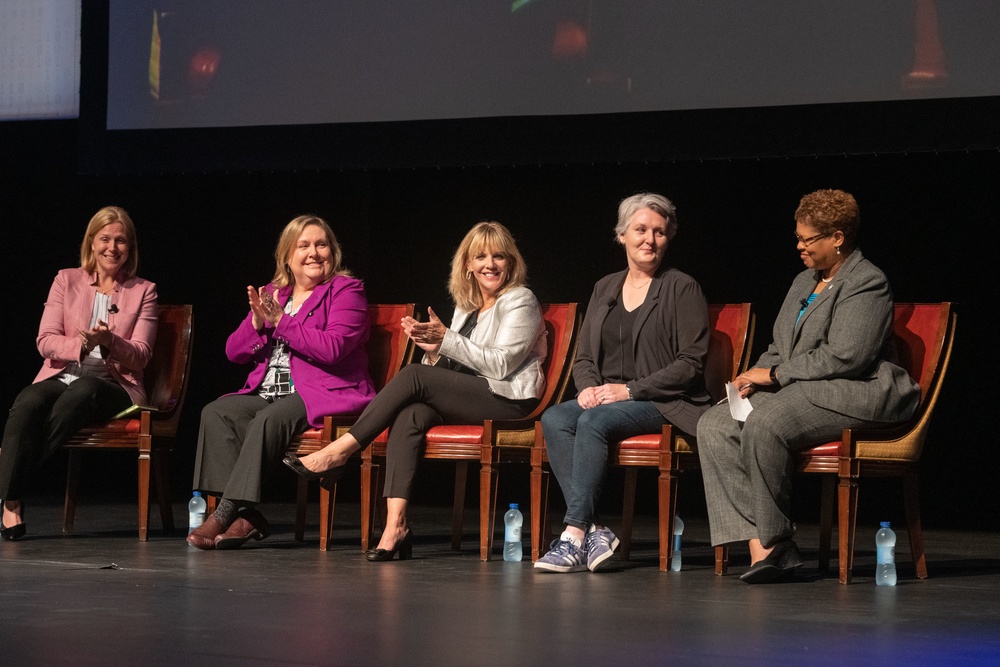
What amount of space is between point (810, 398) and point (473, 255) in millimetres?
1300

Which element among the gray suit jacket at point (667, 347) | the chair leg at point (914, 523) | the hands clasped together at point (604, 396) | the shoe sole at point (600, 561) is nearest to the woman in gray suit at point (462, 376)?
the gray suit jacket at point (667, 347)

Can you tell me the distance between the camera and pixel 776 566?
375 centimetres

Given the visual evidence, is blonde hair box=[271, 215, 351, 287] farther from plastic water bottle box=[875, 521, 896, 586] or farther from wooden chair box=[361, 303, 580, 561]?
plastic water bottle box=[875, 521, 896, 586]

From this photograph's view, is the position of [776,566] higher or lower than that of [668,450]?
lower

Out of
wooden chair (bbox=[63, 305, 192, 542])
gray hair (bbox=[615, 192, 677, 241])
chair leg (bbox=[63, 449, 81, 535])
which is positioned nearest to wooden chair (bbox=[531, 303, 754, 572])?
gray hair (bbox=[615, 192, 677, 241])

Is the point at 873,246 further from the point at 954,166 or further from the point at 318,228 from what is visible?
the point at 318,228

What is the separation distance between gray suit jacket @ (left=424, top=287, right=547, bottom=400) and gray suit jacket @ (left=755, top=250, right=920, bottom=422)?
2.99 feet

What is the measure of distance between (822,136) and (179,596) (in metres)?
3.17

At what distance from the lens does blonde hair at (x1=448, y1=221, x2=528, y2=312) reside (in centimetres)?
454

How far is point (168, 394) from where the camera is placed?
4.99 meters

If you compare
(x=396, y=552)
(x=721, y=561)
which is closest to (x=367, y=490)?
(x=396, y=552)

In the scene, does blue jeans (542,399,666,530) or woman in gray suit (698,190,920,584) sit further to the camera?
blue jeans (542,399,666,530)

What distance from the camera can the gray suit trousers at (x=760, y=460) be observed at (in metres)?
3.79

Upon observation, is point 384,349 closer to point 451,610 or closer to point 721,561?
point 721,561
